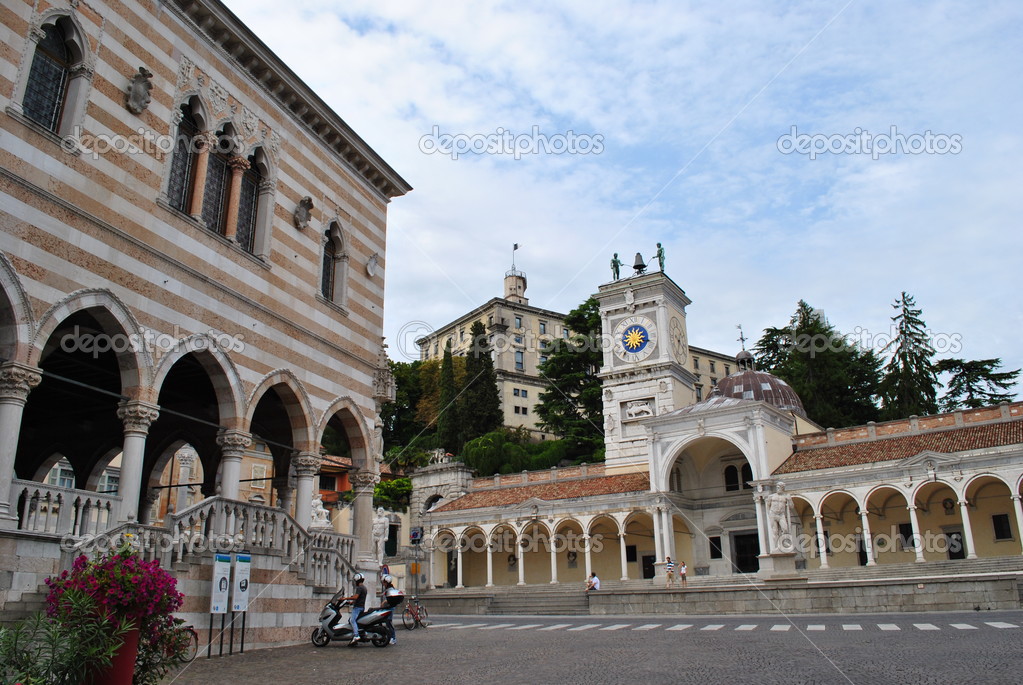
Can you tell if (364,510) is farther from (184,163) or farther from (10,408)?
(10,408)

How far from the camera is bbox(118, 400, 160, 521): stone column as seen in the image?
11.9 m

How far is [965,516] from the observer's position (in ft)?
103

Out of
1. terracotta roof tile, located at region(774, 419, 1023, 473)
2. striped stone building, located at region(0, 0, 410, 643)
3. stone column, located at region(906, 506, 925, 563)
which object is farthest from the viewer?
terracotta roof tile, located at region(774, 419, 1023, 473)

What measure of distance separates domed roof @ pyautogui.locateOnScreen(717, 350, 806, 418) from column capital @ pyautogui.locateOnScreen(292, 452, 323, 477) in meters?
31.6

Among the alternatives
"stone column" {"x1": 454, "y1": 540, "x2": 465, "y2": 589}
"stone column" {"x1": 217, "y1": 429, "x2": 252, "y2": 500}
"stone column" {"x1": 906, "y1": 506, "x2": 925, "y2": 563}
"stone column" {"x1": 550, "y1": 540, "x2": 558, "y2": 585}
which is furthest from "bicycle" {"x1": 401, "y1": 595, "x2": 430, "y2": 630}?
"stone column" {"x1": 454, "y1": 540, "x2": 465, "y2": 589}

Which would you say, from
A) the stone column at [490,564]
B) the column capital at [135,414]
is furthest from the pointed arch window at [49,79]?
the stone column at [490,564]

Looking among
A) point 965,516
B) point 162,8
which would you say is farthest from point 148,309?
point 965,516

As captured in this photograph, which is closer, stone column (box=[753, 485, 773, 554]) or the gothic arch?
the gothic arch

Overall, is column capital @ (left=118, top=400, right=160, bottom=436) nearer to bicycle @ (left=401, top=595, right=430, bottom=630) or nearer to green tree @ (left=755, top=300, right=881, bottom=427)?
bicycle @ (left=401, top=595, right=430, bottom=630)

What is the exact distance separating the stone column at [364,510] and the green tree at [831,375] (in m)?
43.6

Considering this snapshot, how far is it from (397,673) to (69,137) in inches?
358

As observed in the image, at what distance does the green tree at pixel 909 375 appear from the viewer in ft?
168

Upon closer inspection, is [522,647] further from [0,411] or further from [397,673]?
[0,411]

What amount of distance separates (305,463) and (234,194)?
5.55 metres
